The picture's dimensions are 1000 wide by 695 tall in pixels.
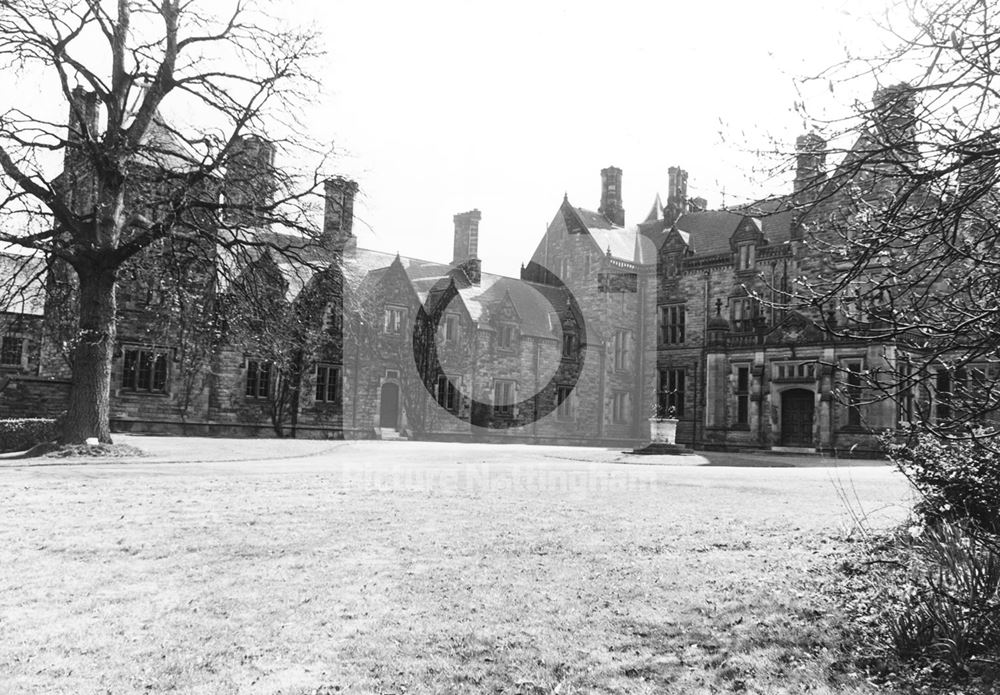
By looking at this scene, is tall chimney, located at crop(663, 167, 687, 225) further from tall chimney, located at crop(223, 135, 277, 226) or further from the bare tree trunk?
the bare tree trunk

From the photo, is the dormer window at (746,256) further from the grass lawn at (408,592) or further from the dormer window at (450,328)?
the grass lawn at (408,592)

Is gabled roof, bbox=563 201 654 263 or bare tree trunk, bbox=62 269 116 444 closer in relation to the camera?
bare tree trunk, bbox=62 269 116 444

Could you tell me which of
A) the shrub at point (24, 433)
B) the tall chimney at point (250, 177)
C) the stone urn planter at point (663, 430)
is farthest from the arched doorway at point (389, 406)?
the tall chimney at point (250, 177)

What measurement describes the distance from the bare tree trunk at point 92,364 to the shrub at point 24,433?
2191mm

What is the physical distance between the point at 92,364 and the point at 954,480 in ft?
57.5

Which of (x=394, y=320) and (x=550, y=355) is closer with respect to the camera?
(x=394, y=320)

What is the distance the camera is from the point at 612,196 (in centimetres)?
5159

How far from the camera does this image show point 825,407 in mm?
35594

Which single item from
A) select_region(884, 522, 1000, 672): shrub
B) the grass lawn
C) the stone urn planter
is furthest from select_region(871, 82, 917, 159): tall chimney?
the stone urn planter

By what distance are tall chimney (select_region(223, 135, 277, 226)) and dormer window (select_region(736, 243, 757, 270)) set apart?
26784 mm

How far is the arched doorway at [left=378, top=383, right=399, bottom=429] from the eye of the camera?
38.7 meters

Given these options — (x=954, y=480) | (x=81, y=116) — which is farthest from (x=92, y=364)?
(x=954, y=480)

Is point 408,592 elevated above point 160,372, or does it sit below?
below

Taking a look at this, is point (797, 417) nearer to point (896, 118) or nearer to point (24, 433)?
point (24, 433)
